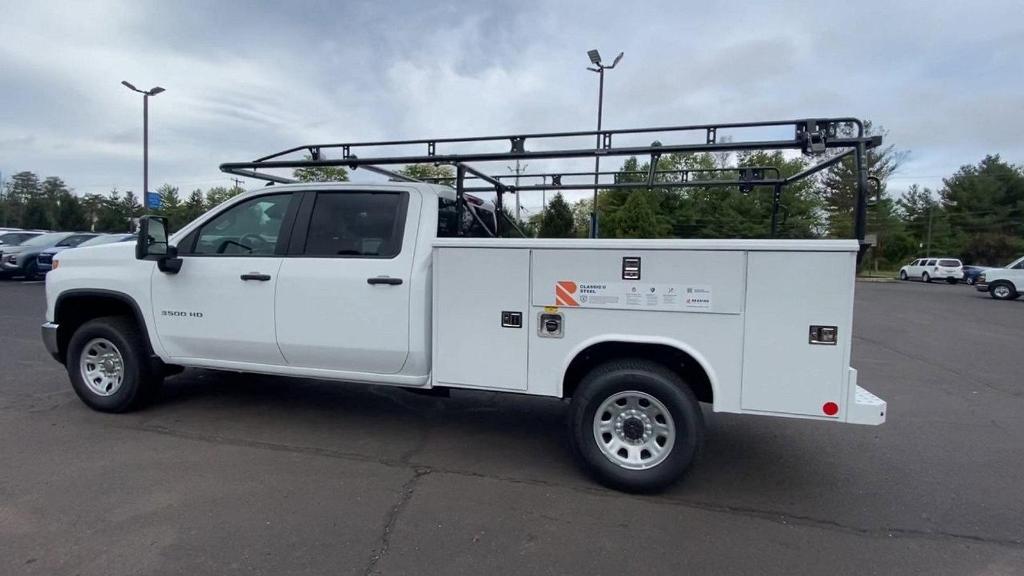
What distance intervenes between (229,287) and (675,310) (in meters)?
3.36

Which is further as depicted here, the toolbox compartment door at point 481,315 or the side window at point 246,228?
the side window at point 246,228

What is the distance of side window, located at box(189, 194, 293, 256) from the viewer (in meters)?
4.83

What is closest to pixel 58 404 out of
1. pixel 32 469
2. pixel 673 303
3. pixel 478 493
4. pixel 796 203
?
pixel 32 469

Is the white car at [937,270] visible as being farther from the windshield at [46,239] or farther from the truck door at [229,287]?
the windshield at [46,239]

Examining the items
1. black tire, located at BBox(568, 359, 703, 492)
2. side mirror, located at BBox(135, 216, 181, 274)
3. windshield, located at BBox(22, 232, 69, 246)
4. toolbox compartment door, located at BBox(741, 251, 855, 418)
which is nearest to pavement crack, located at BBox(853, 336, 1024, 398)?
toolbox compartment door, located at BBox(741, 251, 855, 418)

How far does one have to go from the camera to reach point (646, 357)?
400 cm

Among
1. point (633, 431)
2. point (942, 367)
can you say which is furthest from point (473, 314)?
point (942, 367)

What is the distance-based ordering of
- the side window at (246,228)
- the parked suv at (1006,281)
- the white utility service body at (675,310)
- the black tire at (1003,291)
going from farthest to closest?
1. the black tire at (1003,291)
2. the parked suv at (1006,281)
3. the side window at (246,228)
4. the white utility service body at (675,310)

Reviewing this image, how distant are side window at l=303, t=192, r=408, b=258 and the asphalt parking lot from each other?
59.1 inches

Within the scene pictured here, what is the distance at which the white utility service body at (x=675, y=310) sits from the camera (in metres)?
3.55

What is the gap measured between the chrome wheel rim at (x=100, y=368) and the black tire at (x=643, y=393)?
13.1ft

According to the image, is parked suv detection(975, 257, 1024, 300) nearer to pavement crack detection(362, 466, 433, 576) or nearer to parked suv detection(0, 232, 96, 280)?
pavement crack detection(362, 466, 433, 576)

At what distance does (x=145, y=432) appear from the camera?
4.86m

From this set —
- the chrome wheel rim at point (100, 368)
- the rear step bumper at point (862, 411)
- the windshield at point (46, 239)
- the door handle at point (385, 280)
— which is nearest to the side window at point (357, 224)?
the door handle at point (385, 280)
